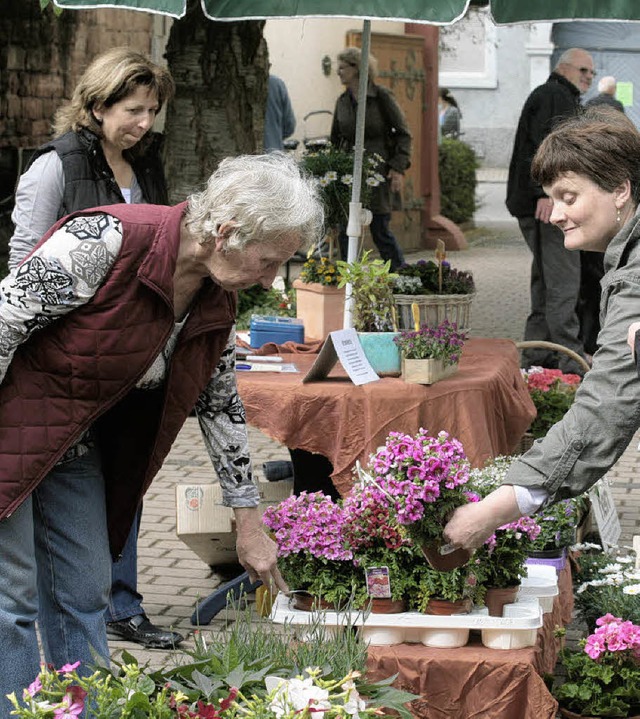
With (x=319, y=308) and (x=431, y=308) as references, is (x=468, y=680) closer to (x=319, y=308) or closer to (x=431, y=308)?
(x=431, y=308)

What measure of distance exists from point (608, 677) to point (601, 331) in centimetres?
136

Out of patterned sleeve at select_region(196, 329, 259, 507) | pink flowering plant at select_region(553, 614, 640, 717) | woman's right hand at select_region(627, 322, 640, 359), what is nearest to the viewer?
woman's right hand at select_region(627, 322, 640, 359)

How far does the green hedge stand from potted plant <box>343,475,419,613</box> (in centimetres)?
1409

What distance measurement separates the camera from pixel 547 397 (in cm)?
579

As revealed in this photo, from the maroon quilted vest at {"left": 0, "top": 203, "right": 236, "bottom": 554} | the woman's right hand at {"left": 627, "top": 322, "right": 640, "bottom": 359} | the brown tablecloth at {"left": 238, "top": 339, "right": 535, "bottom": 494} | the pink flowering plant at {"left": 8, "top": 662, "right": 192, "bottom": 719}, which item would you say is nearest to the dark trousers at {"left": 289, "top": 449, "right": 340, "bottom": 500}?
the brown tablecloth at {"left": 238, "top": 339, "right": 535, "bottom": 494}

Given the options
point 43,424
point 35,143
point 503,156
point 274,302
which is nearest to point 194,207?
point 43,424

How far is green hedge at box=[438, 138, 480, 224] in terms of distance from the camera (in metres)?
17.3

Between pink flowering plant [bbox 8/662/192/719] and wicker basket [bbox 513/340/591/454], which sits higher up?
pink flowering plant [bbox 8/662/192/719]

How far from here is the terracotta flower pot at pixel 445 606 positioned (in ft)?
11.0

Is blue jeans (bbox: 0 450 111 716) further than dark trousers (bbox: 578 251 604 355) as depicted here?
No

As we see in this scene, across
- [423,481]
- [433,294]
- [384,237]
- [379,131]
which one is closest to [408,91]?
[379,131]

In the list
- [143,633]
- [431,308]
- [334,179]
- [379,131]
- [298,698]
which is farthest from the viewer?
[379,131]

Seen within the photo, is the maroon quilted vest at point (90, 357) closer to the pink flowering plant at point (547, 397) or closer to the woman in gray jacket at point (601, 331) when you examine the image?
the woman in gray jacket at point (601, 331)

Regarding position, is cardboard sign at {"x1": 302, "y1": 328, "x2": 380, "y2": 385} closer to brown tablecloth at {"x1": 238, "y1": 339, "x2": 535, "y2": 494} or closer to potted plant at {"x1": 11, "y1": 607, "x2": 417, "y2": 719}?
brown tablecloth at {"x1": 238, "y1": 339, "x2": 535, "y2": 494}
